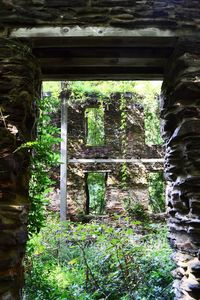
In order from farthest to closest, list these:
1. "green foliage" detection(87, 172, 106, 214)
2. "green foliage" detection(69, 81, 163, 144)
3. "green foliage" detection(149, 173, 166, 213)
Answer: "green foliage" detection(87, 172, 106, 214), "green foliage" detection(149, 173, 166, 213), "green foliage" detection(69, 81, 163, 144)

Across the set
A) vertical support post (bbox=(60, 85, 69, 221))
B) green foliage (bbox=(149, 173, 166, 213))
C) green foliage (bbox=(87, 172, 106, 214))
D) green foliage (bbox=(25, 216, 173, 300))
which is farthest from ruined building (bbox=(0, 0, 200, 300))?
green foliage (bbox=(87, 172, 106, 214))

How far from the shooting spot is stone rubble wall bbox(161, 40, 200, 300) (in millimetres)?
3043

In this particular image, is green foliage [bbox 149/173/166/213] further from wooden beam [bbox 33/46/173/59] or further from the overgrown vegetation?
wooden beam [bbox 33/46/173/59]

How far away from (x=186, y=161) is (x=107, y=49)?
151 centimetres

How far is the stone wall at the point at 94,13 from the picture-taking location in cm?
317

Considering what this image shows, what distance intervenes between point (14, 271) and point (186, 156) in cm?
192

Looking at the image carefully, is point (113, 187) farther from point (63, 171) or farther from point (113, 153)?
point (63, 171)

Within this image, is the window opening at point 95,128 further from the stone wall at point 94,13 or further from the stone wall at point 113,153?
the stone wall at point 94,13

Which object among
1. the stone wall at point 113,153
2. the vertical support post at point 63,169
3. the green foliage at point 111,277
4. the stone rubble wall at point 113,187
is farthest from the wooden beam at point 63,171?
the green foliage at point 111,277

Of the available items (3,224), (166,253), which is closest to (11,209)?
(3,224)

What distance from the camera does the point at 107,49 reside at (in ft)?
11.6

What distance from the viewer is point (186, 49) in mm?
3213

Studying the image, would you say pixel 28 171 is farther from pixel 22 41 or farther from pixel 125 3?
pixel 125 3

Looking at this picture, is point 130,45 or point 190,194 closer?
point 190,194
